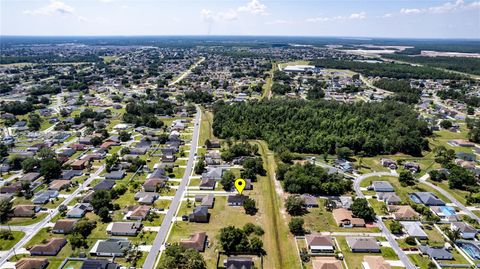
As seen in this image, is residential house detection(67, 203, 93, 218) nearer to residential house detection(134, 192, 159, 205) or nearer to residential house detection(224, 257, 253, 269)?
residential house detection(134, 192, 159, 205)

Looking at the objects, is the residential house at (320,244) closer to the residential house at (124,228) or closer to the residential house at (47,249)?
A: the residential house at (124,228)

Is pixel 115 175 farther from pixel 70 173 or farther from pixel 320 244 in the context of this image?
pixel 320 244

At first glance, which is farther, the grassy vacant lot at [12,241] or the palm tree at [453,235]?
the palm tree at [453,235]

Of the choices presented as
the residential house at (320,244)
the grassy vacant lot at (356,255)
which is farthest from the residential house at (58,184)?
the grassy vacant lot at (356,255)

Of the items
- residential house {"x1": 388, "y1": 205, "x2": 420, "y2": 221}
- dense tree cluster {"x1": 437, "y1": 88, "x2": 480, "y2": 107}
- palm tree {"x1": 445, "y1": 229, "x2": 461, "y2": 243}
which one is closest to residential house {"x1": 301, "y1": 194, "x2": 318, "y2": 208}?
residential house {"x1": 388, "y1": 205, "x2": 420, "y2": 221}

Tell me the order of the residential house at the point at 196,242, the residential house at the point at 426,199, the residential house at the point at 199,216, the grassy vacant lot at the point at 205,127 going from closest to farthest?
the residential house at the point at 196,242
the residential house at the point at 199,216
the residential house at the point at 426,199
the grassy vacant lot at the point at 205,127

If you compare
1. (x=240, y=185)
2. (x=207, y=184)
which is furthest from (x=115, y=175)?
(x=240, y=185)
